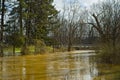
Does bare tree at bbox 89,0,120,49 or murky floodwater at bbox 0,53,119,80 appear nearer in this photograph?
murky floodwater at bbox 0,53,119,80

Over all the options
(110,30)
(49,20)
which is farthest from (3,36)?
(110,30)

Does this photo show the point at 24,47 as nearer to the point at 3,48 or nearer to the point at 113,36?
the point at 3,48

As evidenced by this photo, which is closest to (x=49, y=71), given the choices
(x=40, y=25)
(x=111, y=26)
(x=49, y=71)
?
(x=49, y=71)

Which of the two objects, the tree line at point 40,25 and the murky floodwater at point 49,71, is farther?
the tree line at point 40,25

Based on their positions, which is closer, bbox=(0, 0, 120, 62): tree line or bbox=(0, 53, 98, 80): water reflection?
bbox=(0, 53, 98, 80): water reflection

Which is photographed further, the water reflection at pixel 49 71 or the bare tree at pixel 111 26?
the bare tree at pixel 111 26

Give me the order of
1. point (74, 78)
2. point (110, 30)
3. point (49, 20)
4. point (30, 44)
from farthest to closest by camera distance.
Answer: point (49, 20)
point (30, 44)
point (110, 30)
point (74, 78)

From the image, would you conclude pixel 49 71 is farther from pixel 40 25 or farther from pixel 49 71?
pixel 40 25

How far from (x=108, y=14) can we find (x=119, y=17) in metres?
5.22

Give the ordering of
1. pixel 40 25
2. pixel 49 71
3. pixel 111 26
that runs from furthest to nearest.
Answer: pixel 40 25 → pixel 111 26 → pixel 49 71

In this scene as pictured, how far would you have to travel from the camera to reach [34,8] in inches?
1815

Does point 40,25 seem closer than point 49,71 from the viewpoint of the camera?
No

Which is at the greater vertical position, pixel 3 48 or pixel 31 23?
pixel 31 23

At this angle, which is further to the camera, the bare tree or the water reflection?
the bare tree
